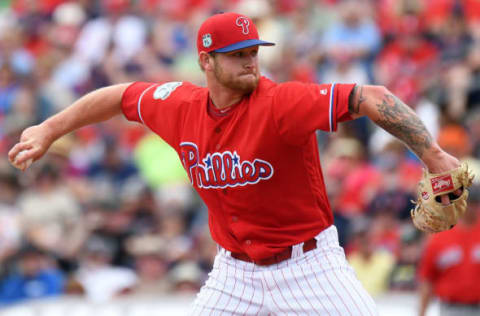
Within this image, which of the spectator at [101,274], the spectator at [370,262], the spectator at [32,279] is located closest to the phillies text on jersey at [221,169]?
the spectator at [370,262]

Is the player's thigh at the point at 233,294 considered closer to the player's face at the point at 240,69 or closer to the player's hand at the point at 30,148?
the player's face at the point at 240,69

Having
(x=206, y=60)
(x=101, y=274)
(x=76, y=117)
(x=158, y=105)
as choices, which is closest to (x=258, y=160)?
(x=206, y=60)

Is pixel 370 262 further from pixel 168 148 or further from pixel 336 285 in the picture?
pixel 336 285

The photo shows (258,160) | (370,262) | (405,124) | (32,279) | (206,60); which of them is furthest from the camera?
(32,279)

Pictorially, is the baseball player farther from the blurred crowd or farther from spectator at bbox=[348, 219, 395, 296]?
spectator at bbox=[348, 219, 395, 296]

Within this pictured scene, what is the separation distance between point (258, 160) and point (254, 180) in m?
0.12

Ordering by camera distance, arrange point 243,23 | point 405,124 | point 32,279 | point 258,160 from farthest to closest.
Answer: point 32,279 < point 243,23 < point 258,160 < point 405,124

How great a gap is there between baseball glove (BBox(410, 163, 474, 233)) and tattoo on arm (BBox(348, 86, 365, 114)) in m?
0.46

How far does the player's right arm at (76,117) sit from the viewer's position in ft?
15.7

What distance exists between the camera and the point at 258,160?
4.45 meters

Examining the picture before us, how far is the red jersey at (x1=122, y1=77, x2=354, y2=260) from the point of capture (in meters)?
4.32

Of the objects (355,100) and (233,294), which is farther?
(233,294)

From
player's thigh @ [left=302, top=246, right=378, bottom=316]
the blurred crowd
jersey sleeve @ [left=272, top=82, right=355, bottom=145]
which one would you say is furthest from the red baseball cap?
the blurred crowd

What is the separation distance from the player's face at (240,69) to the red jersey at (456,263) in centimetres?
321
